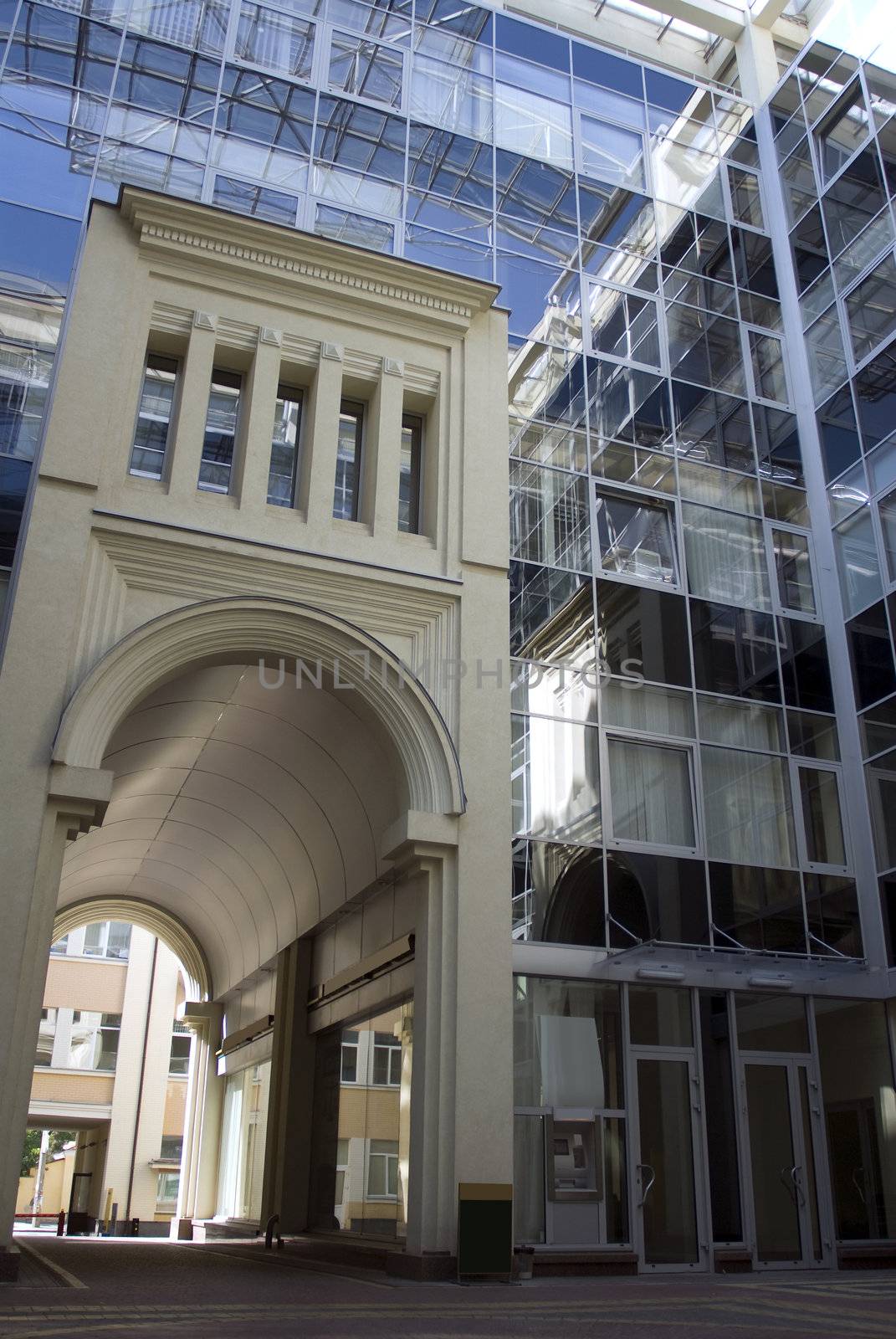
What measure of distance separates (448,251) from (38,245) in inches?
255

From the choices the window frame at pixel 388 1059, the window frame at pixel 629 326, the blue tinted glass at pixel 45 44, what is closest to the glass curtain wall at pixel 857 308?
the window frame at pixel 629 326

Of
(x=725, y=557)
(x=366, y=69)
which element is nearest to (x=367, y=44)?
(x=366, y=69)

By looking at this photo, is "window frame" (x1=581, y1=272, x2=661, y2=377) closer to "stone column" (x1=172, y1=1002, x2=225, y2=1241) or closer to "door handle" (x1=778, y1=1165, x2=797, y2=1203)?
"door handle" (x1=778, y1=1165, x2=797, y2=1203)

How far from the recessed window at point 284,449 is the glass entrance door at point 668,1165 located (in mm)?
8023

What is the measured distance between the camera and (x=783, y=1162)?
14.7m

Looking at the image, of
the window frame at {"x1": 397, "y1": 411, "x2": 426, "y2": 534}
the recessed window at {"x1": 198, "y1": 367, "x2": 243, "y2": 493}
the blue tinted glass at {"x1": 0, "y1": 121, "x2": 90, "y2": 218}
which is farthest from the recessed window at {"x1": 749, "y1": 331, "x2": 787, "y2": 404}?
the blue tinted glass at {"x1": 0, "y1": 121, "x2": 90, "y2": 218}

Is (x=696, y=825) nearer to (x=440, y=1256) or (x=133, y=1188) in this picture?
(x=440, y=1256)

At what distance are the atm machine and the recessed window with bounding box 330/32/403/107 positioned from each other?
14.4m

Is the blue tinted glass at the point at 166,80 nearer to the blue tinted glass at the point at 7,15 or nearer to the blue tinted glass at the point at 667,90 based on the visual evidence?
the blue tinted glass at the point at 7,15

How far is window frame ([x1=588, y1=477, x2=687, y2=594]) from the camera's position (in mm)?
16766

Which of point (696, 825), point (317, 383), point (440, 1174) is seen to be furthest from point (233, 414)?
point (440, 1174)

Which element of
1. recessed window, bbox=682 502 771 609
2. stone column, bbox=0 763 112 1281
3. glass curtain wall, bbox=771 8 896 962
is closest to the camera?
stone column, bbox=0 763 112 1281

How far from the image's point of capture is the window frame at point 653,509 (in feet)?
55.0

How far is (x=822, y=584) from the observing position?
728 inches
